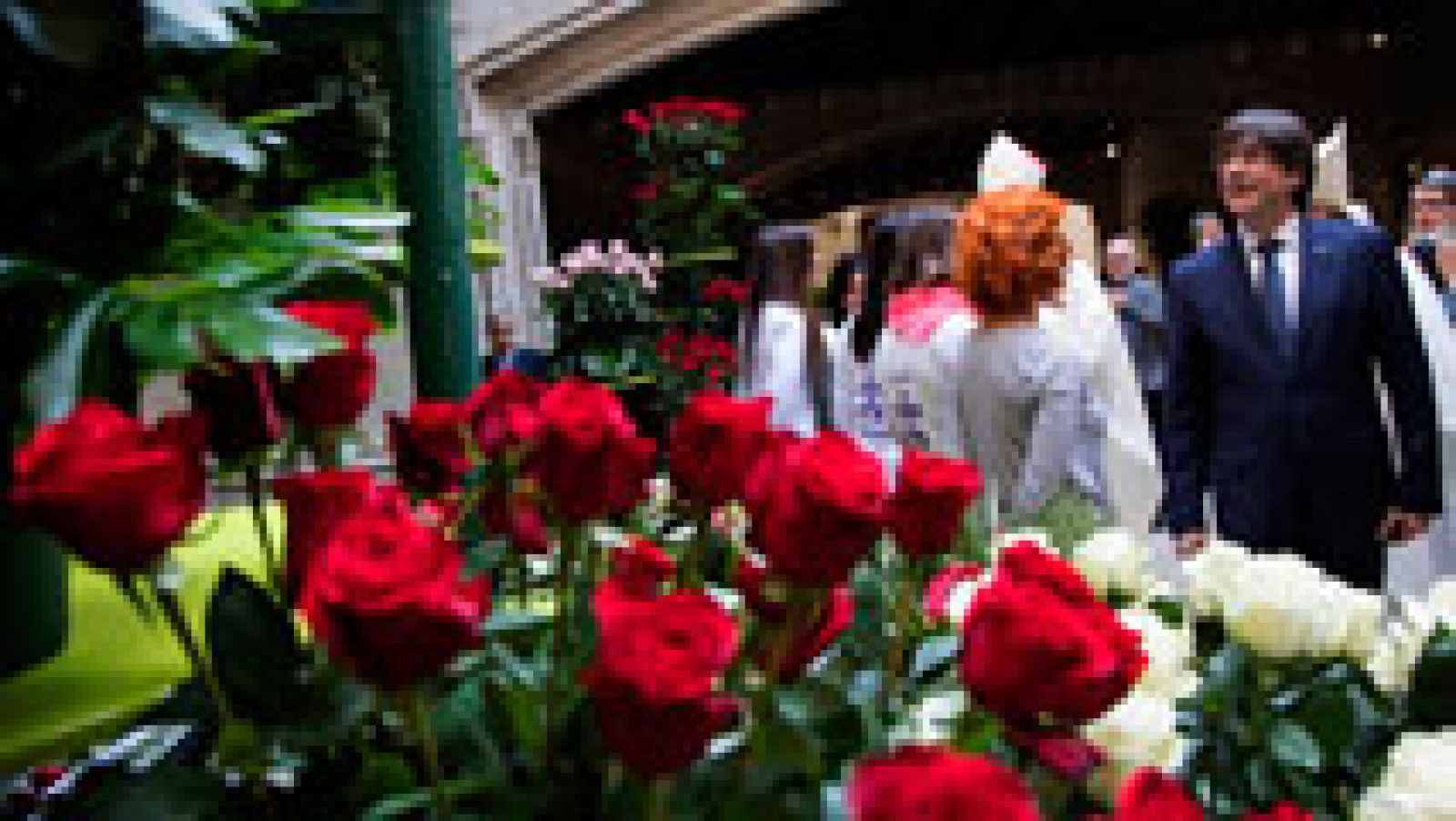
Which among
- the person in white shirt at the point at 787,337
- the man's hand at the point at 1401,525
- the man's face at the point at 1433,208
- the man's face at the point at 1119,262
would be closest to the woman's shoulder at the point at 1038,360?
the man's hand at the point at 1401,525

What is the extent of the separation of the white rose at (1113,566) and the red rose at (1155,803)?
26.4 inches

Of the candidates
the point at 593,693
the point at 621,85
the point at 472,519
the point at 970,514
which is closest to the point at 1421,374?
the point at 970,514

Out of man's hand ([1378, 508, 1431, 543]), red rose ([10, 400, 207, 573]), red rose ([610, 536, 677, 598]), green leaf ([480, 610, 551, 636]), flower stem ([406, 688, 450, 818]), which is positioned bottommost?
man's hand ([1378, 508, 1431, 543])

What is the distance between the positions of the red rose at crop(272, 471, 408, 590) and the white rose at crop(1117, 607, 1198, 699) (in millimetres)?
438

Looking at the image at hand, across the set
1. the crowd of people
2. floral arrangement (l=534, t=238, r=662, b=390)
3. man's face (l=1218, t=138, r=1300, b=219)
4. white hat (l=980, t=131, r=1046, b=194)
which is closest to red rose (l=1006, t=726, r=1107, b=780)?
the crowd of people

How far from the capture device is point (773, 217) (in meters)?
15.1

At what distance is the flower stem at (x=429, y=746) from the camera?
678mm

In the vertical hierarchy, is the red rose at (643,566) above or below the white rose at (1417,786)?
above

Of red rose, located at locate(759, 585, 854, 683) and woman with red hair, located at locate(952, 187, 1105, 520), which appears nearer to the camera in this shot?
red rose, located at locate(759, 585, 854, 683)

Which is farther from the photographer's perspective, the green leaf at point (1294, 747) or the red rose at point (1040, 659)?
the green leaf at point (1294, 747)

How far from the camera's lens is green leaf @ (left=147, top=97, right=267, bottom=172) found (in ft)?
3.25

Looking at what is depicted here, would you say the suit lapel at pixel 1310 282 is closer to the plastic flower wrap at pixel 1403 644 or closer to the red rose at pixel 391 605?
the plastic flower wrap at pixel 1403 644

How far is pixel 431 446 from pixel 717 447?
0.16 metres

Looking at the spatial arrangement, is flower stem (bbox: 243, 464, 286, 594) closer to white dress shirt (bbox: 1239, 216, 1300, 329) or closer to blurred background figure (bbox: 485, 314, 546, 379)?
white dress shirt (bbox: 1239, 216, 1300, 329)
